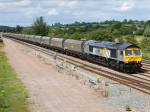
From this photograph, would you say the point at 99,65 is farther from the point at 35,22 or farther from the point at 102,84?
the point at 35,22

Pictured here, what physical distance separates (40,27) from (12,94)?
14117 cm

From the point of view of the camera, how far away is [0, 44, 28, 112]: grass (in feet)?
78.1

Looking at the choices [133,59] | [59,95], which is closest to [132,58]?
[133,59]

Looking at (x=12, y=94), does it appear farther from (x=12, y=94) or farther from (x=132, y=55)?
(x=132, y=55)

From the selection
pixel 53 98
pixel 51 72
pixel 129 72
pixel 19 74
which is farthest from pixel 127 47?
pixel 53 98

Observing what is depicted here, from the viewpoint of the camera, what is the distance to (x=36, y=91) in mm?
29938

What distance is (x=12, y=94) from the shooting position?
2878cm

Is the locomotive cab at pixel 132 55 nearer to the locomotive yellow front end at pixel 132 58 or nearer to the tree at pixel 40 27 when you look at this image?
the locomotive yellow front end at pixel 132 58

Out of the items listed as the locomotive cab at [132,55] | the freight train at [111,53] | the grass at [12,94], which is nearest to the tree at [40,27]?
the freight train at [111,53]

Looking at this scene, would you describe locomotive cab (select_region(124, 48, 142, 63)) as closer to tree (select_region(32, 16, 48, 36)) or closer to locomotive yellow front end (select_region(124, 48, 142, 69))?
locomotive yellow front end (select_region(124, 48, 142, 69))

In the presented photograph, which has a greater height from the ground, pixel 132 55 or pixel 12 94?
pixel 132 55

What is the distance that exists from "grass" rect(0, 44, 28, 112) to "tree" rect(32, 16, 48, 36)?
12914cm

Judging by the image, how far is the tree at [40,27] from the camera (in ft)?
553

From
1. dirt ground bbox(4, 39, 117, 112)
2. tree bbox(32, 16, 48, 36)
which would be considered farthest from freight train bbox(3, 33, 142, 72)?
tree bbox(32, 16, 48, 36)
